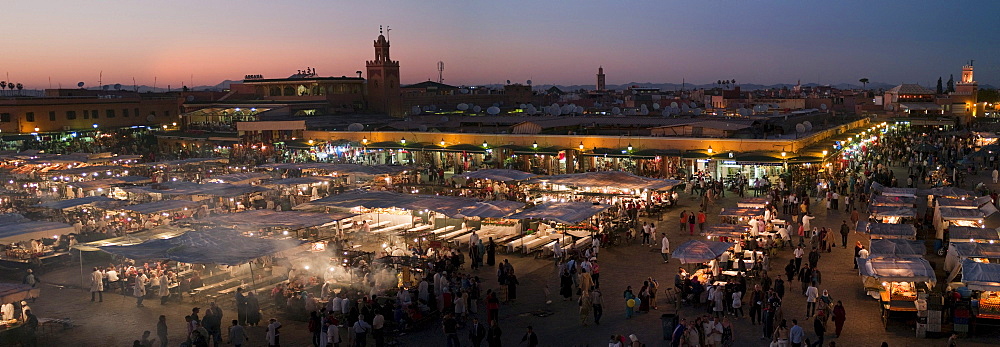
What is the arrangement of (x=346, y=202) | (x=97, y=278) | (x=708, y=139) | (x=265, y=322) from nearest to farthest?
(x=265, y=322)
(x=97, y=278)
(x=346, y=202)
(x=708, y=139)

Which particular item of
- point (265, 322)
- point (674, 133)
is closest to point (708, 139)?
point (674, 133)

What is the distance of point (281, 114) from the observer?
4872 centimetres

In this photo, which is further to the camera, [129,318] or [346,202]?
[346,202]

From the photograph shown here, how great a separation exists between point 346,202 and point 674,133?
17667 millimetres

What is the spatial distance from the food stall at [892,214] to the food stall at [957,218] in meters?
0.73

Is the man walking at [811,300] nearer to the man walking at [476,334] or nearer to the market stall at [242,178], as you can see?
the man walking at [476,334]

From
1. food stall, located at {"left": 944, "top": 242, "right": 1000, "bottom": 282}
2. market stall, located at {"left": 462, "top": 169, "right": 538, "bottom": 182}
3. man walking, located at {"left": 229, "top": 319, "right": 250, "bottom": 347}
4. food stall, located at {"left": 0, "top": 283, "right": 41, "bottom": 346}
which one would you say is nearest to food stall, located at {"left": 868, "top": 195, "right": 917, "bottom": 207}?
food stall, located at {"left": 944, "top": 242, "right": 1000, "bottom": 282}

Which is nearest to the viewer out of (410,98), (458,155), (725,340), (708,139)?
(725,340)

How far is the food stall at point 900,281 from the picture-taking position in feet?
44.8

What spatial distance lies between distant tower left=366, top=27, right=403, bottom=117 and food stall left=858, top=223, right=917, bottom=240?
42.0 meters

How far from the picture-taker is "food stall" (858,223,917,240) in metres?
18.3

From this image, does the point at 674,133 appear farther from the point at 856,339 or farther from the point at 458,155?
the point at 856,339

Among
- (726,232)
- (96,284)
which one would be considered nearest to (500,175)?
(726,232)

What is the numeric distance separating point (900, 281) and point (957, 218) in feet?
25.1
